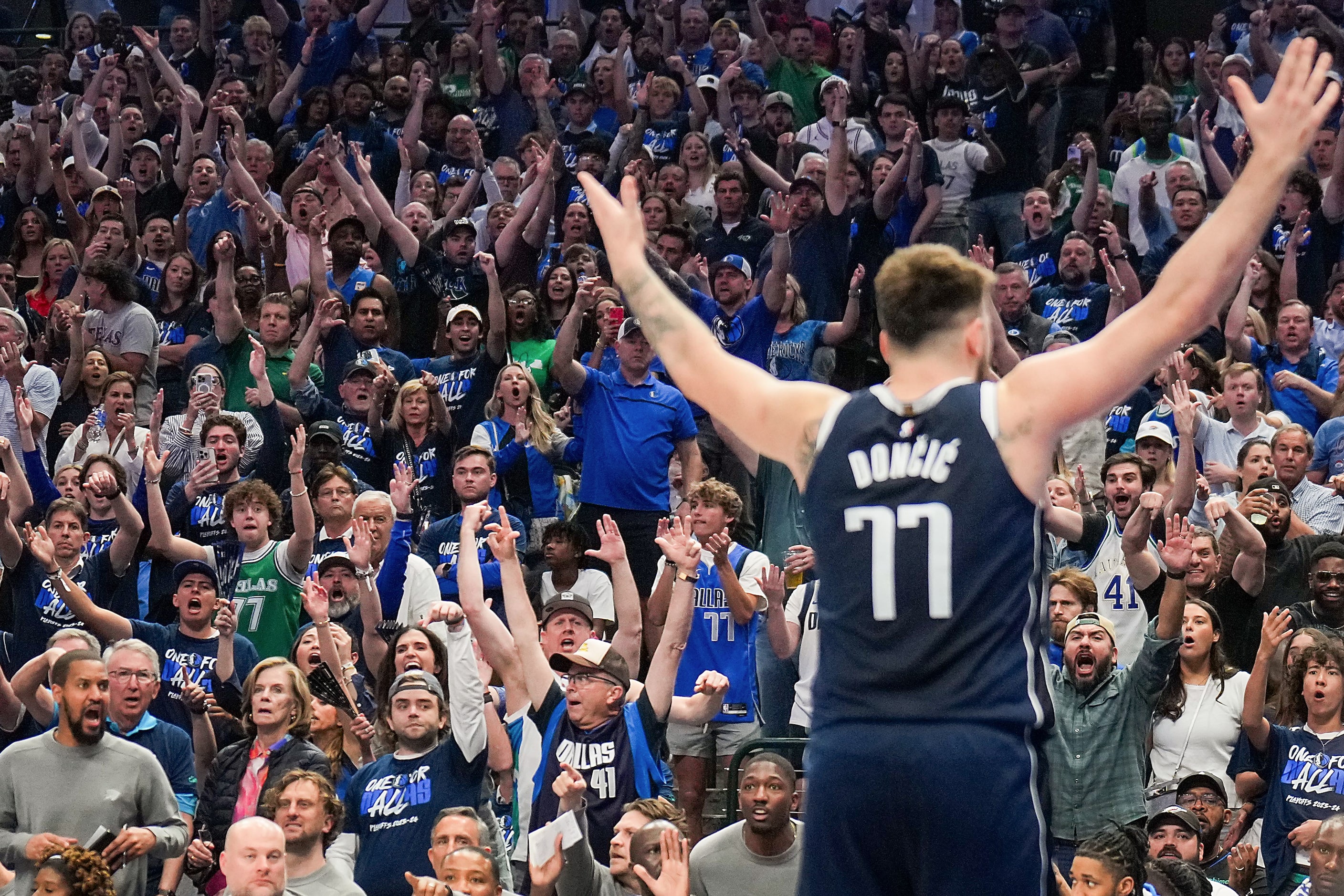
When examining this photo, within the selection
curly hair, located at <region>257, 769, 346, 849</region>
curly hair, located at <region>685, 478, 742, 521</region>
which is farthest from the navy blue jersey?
curly hair, located at <region>685, 478, 742, 521</region>

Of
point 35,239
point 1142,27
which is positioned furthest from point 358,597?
point 1142,27

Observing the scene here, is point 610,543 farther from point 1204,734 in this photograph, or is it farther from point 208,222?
point 208,222

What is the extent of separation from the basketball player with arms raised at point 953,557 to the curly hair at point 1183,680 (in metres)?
5.62

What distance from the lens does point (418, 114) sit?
49.1ft

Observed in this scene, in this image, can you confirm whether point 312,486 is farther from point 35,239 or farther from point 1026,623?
point 1026,623

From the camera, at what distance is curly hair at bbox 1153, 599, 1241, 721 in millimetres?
8336

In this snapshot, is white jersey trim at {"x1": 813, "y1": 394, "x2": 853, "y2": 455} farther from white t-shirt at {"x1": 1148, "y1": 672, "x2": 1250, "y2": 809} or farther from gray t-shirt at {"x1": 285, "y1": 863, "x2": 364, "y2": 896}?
white t-shirt at {"x1": 1148, "y1": 672, "x2": 1250, "y2": 809}

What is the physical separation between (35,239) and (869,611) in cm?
1239

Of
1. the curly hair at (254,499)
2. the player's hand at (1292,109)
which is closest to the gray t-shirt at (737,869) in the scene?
the curly hair at (254,499)

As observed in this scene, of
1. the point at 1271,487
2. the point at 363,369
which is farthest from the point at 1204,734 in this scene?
the point at 363,369

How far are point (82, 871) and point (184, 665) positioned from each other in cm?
250

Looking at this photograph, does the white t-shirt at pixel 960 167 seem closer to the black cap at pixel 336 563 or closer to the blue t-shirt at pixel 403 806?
the black cap at pixel 336 563

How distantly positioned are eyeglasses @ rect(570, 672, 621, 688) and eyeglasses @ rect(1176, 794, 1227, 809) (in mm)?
2603

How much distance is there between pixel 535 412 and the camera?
35.9 ft
